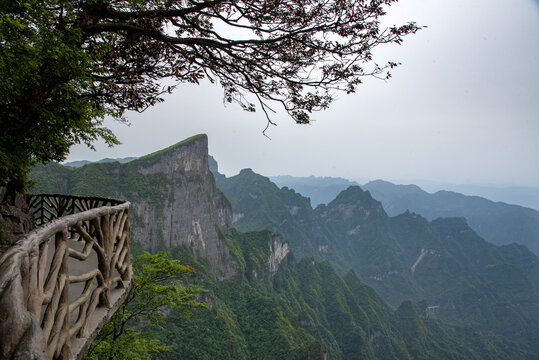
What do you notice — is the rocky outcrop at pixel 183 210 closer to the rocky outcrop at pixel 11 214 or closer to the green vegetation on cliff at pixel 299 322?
the green vegetation on cliff at pixel 299 322

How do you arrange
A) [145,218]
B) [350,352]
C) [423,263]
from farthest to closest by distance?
[423,263] → [350,352] → [145,218]

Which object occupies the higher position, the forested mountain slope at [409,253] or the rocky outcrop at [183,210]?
the rocky outcrop at [183,210]

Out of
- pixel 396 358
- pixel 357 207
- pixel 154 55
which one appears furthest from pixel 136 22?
pixel 357 207

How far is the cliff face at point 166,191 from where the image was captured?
48.7 meters

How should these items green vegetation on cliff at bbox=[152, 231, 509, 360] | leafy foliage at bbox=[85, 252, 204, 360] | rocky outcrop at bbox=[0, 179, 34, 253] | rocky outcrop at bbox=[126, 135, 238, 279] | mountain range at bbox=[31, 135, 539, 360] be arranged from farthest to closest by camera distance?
rocky outcrop at bbox=[126, 135, 238, 279]
mountain range at bbox=[31, 135, 539, 360]
green vegetation on cliff at bbox=[152, 231, 509, 360]
leafy foliage at bbox=[85, 252, 204, 360]
rocky outcrop at bbox=[0, 179, 34, 253]

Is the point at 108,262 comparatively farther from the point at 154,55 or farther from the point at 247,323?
the point at 247,323

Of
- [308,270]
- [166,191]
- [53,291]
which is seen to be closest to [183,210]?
[166,191]

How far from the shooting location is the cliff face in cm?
4869

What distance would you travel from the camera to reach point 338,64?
503 centimetres

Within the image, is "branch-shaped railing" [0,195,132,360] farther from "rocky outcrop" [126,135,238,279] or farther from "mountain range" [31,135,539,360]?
"rocky outcrop" [126,135,238,279]

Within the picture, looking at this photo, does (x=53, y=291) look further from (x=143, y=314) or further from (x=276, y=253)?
(x=276, y=253)

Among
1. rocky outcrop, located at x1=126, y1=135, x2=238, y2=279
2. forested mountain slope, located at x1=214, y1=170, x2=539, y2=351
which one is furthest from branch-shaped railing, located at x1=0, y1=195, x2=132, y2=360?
forested mountain slope, located at x1=214, y1=170, x2=539, y2=351

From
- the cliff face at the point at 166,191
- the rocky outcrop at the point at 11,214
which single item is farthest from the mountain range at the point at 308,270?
the rocky outcrop at the point at 11,214

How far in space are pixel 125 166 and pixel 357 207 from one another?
454 ft
